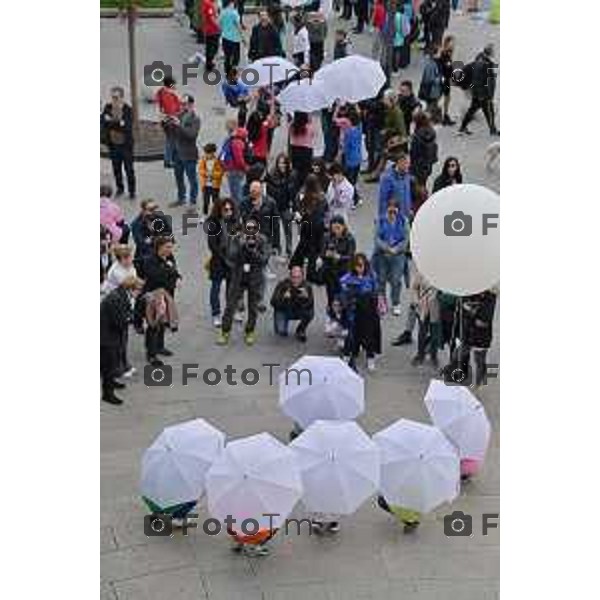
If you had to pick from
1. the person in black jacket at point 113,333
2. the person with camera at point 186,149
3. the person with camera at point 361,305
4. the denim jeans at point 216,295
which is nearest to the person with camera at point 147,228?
the denim jeans at point 216,295

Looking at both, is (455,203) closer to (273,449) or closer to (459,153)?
(273,449)

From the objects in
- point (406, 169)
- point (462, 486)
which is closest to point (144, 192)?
point (406, 169)

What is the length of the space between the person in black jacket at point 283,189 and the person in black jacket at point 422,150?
1.66 meters

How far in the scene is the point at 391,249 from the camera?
14.1 meters

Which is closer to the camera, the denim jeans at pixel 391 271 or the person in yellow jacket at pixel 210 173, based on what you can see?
the denim jeans at pixel 391 271

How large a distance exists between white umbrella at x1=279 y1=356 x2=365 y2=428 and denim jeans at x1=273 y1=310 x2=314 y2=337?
2.21 m

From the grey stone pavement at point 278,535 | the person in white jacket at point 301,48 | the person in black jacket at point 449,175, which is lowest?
the grey stone pavement at point 278,535

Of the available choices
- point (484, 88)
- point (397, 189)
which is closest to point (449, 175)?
point (397, 189)

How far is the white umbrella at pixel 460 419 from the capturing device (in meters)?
11.3

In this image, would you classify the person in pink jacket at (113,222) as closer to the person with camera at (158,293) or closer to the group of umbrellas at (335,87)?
the person with camera at (158,293)

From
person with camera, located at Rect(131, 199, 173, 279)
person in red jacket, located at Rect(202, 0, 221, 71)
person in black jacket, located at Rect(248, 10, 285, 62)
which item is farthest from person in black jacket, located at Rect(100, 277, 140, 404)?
person in red jacket, located at Rect(202, 0, 221, 71)

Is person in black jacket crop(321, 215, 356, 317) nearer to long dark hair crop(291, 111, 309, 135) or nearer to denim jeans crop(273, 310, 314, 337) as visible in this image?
denim jeans crop(273, 310, 314, 337)

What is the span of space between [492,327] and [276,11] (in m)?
9.21

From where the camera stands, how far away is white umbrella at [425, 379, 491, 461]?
1127 centimetres
